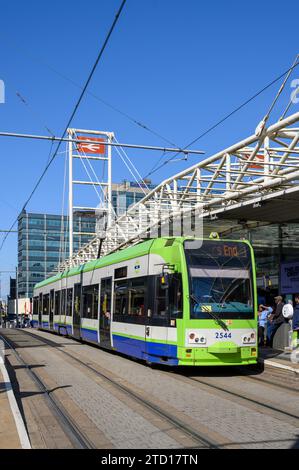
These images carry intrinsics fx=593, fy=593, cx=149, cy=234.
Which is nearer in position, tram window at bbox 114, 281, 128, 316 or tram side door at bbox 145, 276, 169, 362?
tram side door at bbox 145, 276, 169, 362

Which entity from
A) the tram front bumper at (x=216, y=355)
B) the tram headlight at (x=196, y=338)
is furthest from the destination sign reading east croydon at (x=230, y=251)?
the tram front bumper at (x=216, y=355)

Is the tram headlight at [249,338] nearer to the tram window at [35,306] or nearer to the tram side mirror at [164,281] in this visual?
the tram side mirror at [164,281]

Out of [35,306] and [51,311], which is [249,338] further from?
[35,306]

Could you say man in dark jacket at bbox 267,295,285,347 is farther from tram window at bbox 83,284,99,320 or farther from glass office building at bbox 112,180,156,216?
glass office building at bbox 112,180,156,216

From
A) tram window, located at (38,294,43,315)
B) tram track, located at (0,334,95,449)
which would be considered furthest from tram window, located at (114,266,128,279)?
tram window, located at (38,294,43,315)

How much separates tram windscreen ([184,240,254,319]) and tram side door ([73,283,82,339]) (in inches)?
425

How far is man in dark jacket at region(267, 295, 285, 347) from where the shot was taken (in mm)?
15988

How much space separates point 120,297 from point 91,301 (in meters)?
4.22

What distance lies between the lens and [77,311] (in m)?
24.0

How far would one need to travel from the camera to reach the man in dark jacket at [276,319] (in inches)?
629

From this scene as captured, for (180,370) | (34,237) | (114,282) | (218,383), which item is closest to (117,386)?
(218,383)

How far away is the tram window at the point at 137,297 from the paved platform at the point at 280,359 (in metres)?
3.25

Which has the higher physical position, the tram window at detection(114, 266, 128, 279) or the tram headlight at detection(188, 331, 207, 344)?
the tram window at detection(114, 266, 128, 279)

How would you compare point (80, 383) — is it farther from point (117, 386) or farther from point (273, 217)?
point (273, 217)
